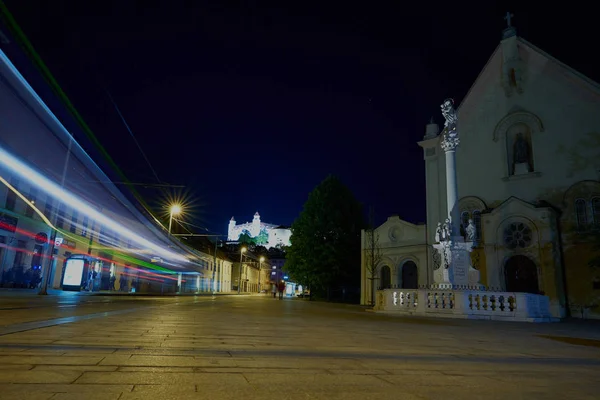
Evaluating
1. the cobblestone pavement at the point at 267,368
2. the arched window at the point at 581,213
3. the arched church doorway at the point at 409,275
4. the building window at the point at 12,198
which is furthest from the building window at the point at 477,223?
the building window at the point at 12,198

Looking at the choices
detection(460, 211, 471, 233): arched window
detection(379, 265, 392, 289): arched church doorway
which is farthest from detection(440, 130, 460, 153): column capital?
detection(379, 265, 392, 289): arched church doorway

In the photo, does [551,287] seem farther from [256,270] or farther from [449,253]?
[256,270]

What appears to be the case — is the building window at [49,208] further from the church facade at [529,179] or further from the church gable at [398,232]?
the church facade at [529,179]

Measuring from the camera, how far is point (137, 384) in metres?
3.05

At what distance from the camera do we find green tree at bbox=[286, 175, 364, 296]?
3656cm

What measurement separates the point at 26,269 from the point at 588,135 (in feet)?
127

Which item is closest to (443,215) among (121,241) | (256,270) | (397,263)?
(397,263)

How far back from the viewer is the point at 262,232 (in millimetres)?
169375

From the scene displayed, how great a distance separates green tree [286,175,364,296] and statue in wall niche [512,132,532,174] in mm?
16115

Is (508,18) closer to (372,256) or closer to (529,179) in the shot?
(529,179)

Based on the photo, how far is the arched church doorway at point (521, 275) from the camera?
22.4 metres

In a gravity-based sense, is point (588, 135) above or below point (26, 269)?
above

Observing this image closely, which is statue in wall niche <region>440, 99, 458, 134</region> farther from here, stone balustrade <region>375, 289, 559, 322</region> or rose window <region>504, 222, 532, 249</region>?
stone balustrade <region>375, 289, 559, 322</region>

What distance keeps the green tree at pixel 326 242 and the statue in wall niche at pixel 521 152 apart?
1612 centimetres
